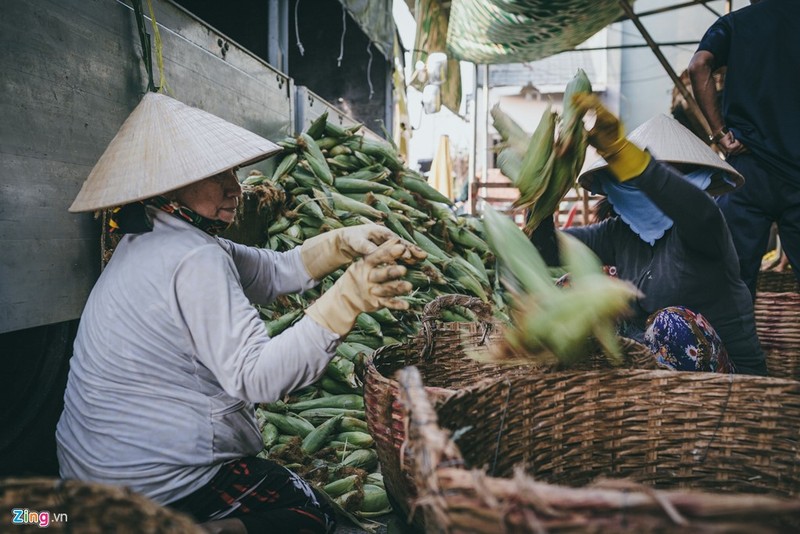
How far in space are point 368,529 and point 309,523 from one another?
0.52m

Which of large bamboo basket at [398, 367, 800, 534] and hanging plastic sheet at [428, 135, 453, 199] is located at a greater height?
hanging plastic sheet at [428, 135, 453, 199]

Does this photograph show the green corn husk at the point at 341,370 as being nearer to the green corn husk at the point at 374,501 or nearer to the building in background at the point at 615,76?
the green corn husk at the point at 374,501

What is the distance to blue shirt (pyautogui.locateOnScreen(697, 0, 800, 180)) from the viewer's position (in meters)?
2.87

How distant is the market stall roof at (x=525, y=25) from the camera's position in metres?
2.27

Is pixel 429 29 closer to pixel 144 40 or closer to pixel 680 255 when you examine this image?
pixel 144 40

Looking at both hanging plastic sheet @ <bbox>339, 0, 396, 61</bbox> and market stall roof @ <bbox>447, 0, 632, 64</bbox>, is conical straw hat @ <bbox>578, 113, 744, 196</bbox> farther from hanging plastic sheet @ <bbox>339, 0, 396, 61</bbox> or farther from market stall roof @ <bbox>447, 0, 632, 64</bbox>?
hanging plastic sheet @ <bbox>339, 0, 396, 61</bbox>

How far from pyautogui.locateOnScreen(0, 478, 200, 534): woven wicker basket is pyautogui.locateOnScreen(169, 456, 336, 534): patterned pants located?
0.72m

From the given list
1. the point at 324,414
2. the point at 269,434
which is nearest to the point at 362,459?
the point at 324,414

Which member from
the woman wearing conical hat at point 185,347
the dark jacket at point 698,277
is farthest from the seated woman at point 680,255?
the woman wearing conical hat at point 185,347

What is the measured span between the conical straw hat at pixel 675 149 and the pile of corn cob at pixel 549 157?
0.58 metres

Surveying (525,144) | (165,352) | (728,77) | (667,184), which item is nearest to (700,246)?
(667,184)

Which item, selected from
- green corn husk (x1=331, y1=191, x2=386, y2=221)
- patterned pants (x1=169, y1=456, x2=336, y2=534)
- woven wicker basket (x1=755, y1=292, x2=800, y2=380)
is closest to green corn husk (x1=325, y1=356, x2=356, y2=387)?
patterned pants (x1=169, y1=456, x2=336, y2=534)

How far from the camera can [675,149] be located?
225 cm

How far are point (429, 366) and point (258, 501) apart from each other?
90 cm
